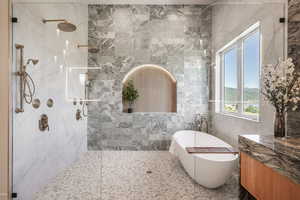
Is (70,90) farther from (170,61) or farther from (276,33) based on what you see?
(276,33)

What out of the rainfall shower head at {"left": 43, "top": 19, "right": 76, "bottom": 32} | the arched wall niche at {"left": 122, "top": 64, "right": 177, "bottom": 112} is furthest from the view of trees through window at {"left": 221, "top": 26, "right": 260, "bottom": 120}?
the rainfall shower head at {"left": 43, "top": 19, "right": 76, "bottom": 32}

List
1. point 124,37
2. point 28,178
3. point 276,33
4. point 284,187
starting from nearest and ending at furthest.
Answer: point 284,187, point 276,33, point 28,178, point 124,37

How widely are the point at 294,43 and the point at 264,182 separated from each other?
1427mm

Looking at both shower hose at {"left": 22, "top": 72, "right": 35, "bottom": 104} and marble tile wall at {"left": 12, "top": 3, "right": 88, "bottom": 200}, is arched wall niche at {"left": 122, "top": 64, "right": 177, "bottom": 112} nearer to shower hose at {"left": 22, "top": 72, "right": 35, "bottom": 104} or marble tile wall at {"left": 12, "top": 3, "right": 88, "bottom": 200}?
marble tile wall at {"left": 12, "top": 3, "right": 88, "bottom": 200}

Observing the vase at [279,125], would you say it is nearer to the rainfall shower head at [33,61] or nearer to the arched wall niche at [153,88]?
the arched wall niche at [153,88]

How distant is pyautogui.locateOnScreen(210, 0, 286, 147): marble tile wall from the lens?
74.0 inches

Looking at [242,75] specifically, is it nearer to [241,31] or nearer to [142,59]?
[241,31]

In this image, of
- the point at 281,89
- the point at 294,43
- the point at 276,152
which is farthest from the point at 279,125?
the point at 294,43

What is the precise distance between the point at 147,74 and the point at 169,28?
64 centimetres

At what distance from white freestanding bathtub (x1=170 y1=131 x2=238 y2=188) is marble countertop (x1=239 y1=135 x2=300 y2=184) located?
1.05 feet


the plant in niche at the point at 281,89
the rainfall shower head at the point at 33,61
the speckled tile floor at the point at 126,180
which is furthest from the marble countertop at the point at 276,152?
the rainfall shower head at the point at 33,61

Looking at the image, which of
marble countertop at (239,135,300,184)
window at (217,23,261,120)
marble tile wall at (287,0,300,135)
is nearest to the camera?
marble countertop at (239,135,300,184)

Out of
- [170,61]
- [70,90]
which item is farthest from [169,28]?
[70,90]

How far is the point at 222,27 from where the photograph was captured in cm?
211
